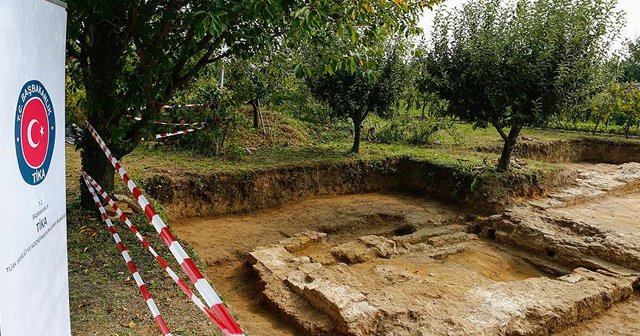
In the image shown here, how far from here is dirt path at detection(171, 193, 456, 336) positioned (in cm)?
614

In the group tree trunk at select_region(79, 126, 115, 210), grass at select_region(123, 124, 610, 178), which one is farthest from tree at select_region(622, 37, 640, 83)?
tree trunk at select_region(79, 126, 115, 210)

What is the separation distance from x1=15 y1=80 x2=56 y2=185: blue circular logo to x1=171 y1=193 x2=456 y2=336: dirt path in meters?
3.17

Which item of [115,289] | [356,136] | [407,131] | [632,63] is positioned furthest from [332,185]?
[632,63]

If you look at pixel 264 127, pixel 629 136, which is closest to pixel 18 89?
pixel 264 127

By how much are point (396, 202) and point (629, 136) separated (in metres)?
11.5

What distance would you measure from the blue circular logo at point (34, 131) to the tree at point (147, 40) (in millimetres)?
1808

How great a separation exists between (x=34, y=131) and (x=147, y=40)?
112 inches

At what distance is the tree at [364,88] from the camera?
1078 cm

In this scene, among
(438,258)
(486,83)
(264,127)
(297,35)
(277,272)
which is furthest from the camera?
(264,127)

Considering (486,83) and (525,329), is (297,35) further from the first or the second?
(486,83)

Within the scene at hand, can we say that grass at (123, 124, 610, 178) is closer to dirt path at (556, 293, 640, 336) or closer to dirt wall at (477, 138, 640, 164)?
dirt wall at (477, 138, 640, 164)

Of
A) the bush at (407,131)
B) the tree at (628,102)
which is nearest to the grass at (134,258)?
the bush at (407,131)

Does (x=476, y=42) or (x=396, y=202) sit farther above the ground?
(x=476, y=42)

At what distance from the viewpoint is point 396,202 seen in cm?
1062
